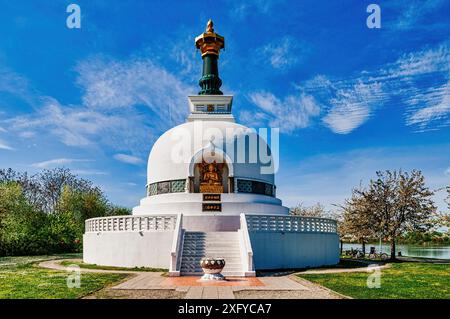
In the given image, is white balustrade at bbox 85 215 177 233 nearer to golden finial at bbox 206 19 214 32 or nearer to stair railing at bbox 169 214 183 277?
stair railing at bbox 169 214 183 277

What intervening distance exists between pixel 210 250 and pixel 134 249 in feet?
14.2

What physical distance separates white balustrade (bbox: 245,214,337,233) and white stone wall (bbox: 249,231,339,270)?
283 mm

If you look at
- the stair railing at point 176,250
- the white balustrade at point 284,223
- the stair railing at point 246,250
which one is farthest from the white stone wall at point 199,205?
the stair railing at point 246,250

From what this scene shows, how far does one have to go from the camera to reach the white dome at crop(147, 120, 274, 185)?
25.1m

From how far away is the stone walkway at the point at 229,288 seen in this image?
36.9 feet

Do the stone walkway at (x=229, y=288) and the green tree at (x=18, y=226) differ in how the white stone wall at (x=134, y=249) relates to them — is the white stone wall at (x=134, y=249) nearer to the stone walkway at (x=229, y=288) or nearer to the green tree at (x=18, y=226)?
the stone walkway at (x=229, y=288)

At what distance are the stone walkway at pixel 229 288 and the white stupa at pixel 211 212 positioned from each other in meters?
1.56

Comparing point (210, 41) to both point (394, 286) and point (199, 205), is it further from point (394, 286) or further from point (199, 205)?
point (394, 286)
